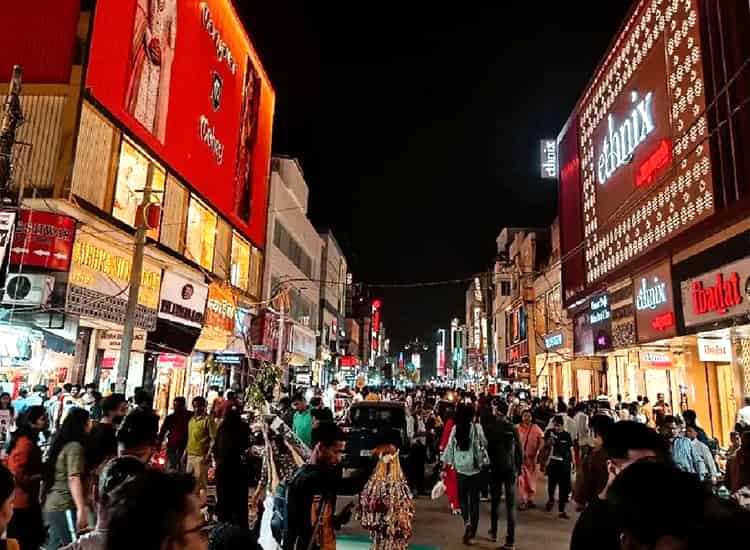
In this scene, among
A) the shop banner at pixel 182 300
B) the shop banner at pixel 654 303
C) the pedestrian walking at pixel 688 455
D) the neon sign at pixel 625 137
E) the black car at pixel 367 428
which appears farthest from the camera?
the neon sign at pixel 625 137

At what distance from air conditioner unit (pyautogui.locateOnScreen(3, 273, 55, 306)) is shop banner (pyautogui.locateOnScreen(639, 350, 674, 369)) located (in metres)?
17.8

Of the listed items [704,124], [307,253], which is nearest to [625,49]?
[704,124]

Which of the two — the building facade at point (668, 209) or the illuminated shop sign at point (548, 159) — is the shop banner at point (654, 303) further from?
the illuminated shop sign at point (548, 159)

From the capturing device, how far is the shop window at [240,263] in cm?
2789

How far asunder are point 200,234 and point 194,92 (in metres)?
5.61

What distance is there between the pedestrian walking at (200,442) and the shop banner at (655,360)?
48.0 ft

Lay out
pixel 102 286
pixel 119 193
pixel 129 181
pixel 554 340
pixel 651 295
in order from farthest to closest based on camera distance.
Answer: pixel 554 340 < pixel 651 295 < pixel 129 181 < pixel 119 193 < pixel 102 286

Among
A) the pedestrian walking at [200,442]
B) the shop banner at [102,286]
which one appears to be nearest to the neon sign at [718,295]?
the pedestrian walking at [200,442]

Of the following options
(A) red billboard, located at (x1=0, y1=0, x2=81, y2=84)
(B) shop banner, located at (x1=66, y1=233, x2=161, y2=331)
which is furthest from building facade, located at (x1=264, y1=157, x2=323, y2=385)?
(A) red billboard, located at (x1=0, y1=0, x2=81, y2=84)

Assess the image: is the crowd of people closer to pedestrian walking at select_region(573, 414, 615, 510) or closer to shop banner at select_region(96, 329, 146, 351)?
pedestrian walking at select_region(573, 414, 615, 510)

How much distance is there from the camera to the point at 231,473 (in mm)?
8234

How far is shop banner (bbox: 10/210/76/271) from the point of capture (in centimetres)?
1297

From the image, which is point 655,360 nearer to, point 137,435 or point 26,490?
point 137,435

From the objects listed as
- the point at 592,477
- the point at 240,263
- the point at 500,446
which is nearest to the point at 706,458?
the point at 500,446
